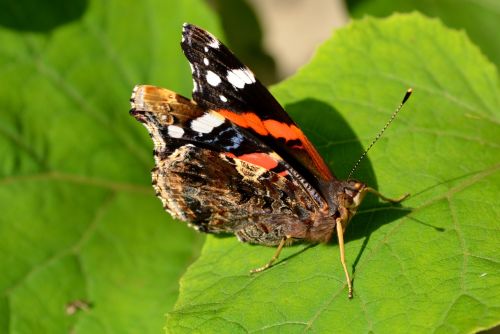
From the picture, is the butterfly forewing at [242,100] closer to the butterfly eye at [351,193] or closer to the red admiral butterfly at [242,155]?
the red admiral butterfly at [242,155]

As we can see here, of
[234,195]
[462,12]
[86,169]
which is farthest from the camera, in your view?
[462,12]

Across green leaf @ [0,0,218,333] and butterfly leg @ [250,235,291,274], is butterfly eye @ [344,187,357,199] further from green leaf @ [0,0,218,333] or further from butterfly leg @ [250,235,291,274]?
green leaf @ [0,0,218,333]

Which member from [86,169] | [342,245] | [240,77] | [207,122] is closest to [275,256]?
[342,245]

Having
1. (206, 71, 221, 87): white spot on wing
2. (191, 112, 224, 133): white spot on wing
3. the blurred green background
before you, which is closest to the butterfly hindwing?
(191, 112, 224, 133): white spot on wing

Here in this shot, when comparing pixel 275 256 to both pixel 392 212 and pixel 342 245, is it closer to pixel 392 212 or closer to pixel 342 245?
pixel 342 245

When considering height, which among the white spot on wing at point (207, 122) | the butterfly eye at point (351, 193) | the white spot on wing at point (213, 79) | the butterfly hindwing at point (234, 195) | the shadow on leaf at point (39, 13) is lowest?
the butterfly eye at point (351, 193)

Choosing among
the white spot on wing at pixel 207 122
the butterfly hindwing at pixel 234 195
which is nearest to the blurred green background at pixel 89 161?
the butterfly hindwing at pixel 234 195

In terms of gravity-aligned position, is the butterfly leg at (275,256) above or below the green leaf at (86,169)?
below
